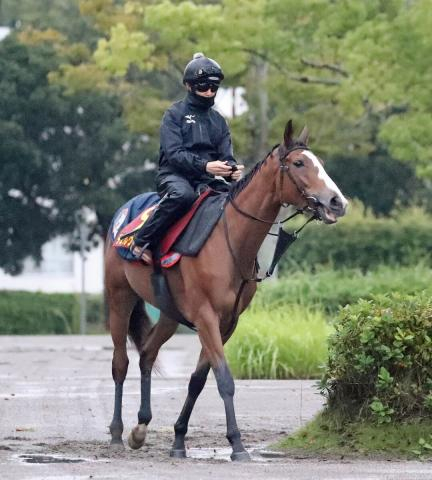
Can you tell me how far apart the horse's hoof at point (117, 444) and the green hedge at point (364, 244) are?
881 inches

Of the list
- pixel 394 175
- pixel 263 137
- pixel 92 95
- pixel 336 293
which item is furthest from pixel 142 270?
pixel 394 175

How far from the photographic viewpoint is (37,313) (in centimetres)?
4447

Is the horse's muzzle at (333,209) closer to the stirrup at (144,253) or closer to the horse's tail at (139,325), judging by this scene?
the stirrup at (144,253)

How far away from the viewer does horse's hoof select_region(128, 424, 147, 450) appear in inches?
465

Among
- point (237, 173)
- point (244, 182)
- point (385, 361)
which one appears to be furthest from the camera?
point (237, 173)

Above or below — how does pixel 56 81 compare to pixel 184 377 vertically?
above

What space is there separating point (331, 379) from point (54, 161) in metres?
36.2

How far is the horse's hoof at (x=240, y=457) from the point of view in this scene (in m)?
10.5

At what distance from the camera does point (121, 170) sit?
47.0m

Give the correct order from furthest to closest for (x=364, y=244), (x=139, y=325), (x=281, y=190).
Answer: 1. (x=364, y=244)
2. (x=139, y=325)
3. (x=281, y=190)

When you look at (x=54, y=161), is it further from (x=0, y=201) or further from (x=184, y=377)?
(x=184, y=377)

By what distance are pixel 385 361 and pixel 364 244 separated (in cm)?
2483

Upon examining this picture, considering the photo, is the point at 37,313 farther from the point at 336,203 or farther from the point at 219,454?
the point at 336,203

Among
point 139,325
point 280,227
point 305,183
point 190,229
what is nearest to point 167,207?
point 190,229
